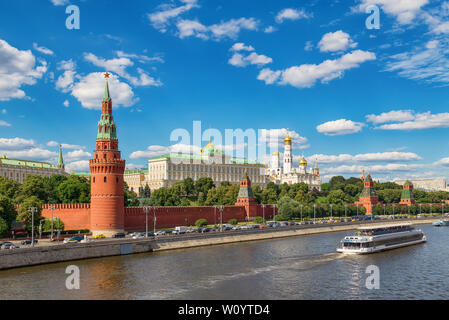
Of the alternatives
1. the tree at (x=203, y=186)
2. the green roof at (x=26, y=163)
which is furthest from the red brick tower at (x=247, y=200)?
the green roof at (x=26, y=163)

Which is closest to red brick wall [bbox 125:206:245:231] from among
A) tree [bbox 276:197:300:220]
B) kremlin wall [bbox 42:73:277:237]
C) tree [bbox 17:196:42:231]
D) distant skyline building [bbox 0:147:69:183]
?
kremlin wall [bbox 42:73:277:237]

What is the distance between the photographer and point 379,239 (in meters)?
60.8

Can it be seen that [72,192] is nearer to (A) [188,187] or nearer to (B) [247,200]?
(B) [247,200]

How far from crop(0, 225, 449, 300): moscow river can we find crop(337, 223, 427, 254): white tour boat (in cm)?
203

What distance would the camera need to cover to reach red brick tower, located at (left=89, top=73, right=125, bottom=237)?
69.8 m

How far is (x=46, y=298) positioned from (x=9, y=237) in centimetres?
3395

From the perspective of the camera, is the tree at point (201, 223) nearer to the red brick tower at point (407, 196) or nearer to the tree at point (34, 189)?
the tree at point (34, 189)

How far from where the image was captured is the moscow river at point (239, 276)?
34.6m

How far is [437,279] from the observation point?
40562mm

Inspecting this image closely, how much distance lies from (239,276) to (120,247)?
19.5m

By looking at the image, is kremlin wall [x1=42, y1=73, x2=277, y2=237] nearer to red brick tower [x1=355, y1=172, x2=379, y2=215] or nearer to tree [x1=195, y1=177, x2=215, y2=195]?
tree [x1=195, y1=177, x2=215, y2=195]

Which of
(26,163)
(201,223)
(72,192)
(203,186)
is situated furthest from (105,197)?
(26,163)
